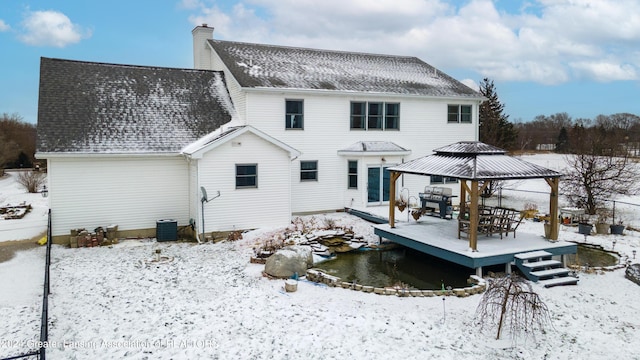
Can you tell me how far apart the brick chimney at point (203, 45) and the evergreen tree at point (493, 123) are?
19.6 metres

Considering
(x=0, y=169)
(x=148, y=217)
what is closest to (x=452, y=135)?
(x=148, y=217)

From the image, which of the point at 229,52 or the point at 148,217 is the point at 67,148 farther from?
the point at 229,52

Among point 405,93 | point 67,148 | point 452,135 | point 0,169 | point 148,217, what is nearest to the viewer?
point 67,148

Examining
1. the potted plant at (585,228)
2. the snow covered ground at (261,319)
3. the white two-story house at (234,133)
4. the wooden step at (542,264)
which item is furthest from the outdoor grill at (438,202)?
the snow covered ground at (261,319)

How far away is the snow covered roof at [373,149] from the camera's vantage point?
64.7ft

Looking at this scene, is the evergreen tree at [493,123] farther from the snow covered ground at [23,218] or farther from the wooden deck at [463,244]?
the snow covered ground at [23,218]

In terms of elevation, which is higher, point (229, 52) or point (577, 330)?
point (229, 52)

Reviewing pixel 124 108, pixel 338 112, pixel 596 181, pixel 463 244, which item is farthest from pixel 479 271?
pixel 124 108

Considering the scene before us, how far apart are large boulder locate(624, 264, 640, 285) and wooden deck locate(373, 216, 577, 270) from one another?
1.35 m

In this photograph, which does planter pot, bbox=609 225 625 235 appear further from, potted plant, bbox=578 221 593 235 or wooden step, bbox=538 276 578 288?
wooden step, bbox=538 276 578 288

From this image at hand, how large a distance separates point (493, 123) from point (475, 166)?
23280mm

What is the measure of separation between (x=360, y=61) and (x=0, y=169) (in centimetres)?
3516

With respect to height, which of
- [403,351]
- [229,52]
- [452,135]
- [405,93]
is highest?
[229,52]

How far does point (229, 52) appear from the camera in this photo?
21.0 meters
